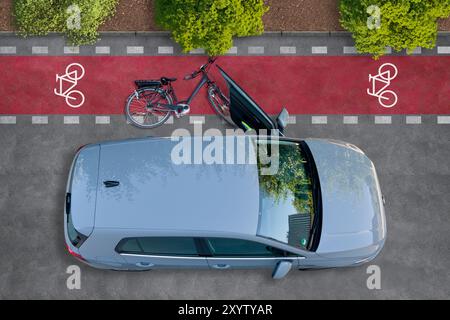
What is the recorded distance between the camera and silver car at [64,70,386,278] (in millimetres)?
8977

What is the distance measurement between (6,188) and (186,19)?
517 centimetres

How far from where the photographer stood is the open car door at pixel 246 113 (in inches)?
389

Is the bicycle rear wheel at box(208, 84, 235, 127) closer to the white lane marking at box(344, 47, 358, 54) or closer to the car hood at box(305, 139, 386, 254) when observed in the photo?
the car hood at box(305, 139, 386, 254)

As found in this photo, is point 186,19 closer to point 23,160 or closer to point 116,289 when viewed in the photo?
point 23,160

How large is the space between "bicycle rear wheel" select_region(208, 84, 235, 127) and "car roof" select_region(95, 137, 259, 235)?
1990 millimetres

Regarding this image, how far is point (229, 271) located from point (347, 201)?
2.88m

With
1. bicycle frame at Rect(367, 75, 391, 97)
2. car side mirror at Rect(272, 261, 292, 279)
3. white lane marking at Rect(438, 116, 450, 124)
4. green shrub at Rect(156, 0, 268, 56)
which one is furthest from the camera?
bicycle frame at Rect(367, 75, 391, 97)

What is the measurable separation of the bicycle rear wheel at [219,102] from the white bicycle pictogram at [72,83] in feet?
9.28

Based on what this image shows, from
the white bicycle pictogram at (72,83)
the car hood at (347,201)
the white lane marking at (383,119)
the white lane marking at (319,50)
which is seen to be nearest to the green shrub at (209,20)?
the white lane marking at (319,50)

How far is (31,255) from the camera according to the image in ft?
35.3

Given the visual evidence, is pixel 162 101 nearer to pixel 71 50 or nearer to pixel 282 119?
pixel 71 50

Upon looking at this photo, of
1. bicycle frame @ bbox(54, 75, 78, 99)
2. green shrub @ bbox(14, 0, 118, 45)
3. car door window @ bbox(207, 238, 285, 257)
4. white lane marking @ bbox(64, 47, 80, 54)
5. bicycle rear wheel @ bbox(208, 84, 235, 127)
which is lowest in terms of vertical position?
car door window @ bbox(207, 238, 285, 257)

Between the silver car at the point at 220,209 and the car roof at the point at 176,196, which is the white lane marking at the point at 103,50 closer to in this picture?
the silver car at the point at 220,209

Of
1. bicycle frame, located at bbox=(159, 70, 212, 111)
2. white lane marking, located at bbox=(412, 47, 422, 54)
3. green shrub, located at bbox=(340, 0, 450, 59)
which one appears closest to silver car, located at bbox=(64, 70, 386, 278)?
bicycle frame, located at bbox=(159, 70, 212, 111)
